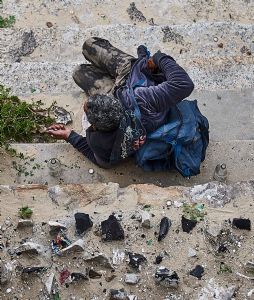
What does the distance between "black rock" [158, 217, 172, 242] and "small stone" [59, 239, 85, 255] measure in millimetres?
555

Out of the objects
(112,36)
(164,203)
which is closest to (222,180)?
(164,203)

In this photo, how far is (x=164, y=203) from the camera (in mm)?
4891

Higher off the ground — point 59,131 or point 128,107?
point 128,107

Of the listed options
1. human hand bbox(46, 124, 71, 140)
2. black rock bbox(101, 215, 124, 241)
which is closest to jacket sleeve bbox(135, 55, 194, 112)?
human hand bbox(46, 124, 71, 140)

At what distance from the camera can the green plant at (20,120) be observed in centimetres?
573

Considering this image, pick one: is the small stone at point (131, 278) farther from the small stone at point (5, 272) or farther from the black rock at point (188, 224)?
the small stone at point (5, 272)

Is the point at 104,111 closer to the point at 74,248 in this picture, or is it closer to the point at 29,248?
the point at 74,248

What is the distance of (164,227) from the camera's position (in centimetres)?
464

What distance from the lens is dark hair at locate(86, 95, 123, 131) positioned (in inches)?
192

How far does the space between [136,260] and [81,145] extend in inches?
53.2

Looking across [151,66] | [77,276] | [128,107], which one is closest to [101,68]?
[151,66]

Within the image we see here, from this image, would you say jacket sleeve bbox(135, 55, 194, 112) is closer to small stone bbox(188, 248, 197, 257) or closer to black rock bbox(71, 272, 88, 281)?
small stone bbox(188, 248, 197, 257)

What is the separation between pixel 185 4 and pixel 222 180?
3.36m

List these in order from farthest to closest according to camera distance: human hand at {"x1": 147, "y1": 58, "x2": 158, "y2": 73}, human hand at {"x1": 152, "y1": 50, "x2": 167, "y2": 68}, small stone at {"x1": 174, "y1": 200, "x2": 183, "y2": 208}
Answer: human hand at {"x1": 147, "y1": 58, "x2": 158, "y2": 73}, human hand at {"x1": 152, "y1": 50, "x2": 167, "y2": 68}, small stone at {"x1": 174, "y1": 200, "x2": 183, "y2": 208}
